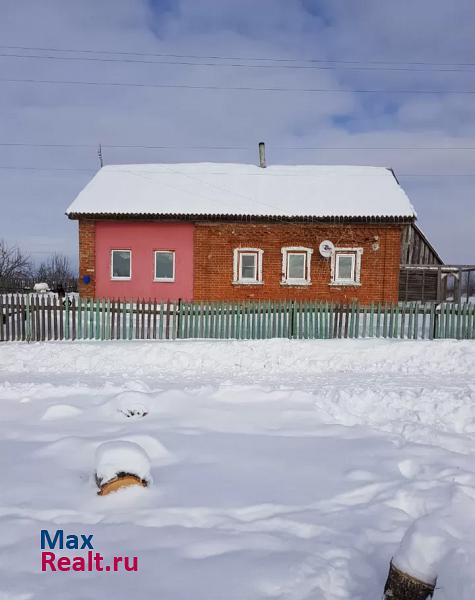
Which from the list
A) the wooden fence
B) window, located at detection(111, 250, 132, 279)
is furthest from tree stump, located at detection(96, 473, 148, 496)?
window, located at detection(111, 250, 132, 279)

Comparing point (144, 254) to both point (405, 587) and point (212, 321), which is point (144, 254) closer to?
point (212, 321)

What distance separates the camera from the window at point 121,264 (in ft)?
51.3

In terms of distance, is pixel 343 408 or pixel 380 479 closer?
pixel 380 479

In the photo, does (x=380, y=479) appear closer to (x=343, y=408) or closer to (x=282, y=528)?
(x=282, y=528)

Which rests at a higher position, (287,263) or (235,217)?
(235,217)

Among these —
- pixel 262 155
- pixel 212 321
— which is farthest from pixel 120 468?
pixel 262 155

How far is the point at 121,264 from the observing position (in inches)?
619

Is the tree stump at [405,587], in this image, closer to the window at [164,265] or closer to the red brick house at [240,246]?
the red brick house at [240,246]

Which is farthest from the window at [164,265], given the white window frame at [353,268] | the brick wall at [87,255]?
the white window frame at [353,268]

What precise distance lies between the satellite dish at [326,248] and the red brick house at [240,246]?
4cm

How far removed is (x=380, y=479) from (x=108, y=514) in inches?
91.8

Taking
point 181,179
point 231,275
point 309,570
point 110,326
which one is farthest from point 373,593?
point 181,179

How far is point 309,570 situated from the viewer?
247cm

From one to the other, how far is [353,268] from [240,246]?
440cm
